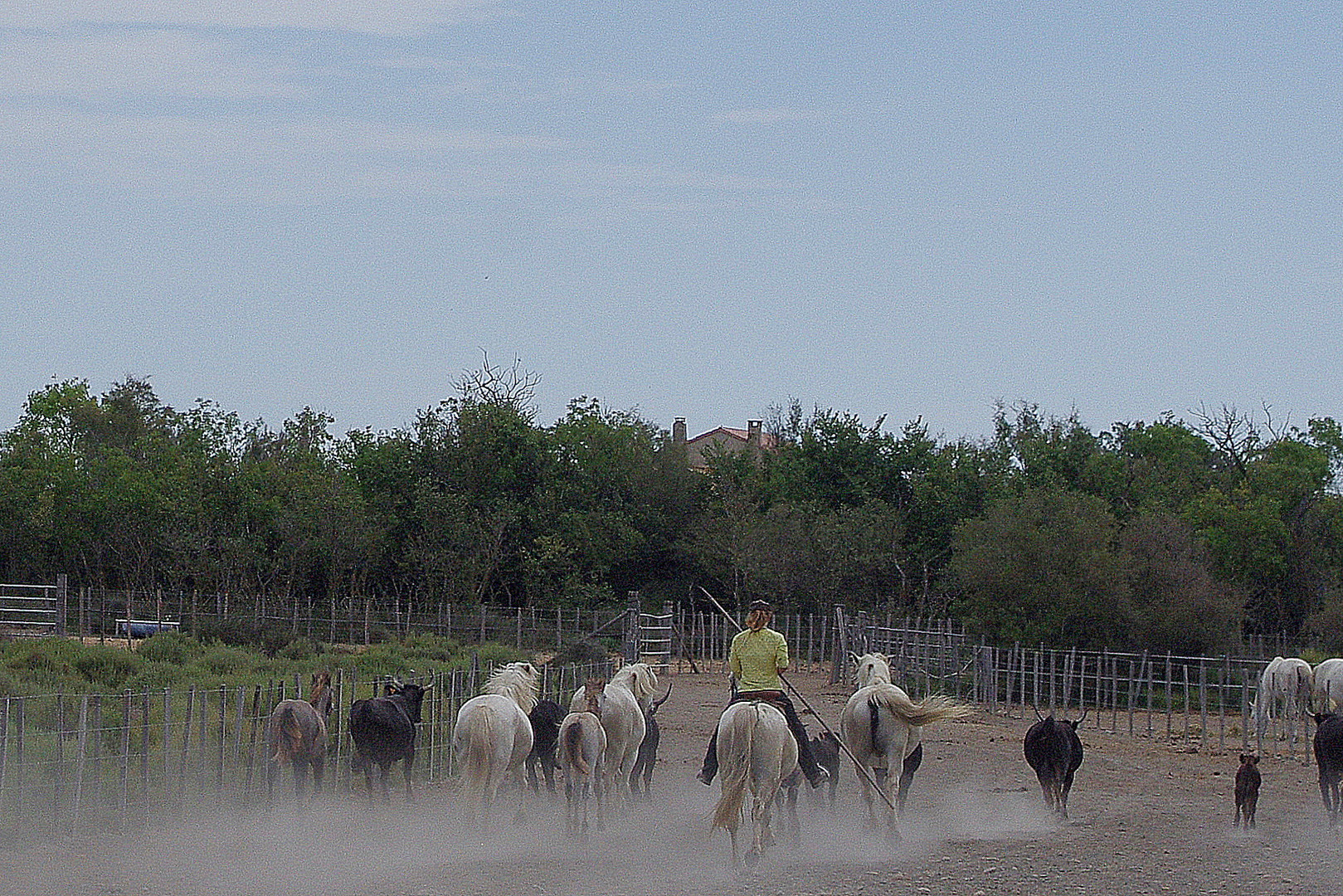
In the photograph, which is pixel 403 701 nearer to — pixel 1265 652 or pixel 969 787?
pixel 969 787

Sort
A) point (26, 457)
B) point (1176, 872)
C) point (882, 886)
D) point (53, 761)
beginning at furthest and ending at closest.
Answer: point (26, 457)
point (53, 761)
point (1176, 872)
point (882, 886)

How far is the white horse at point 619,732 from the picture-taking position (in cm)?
1325

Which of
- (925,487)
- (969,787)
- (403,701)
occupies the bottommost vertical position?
(969,787)

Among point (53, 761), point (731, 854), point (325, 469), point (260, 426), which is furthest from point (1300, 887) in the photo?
point (260, 426)

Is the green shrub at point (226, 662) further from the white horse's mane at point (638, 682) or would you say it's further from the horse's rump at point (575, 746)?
the horse's rump at point (575, 746)

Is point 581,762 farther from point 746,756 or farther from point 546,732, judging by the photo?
point 746,756

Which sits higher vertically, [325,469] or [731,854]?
[325,469]

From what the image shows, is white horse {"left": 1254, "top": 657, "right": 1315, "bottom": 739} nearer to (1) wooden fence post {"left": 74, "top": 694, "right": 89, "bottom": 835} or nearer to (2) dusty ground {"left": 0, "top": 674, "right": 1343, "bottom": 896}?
(2) dusty ground {"left": 0, "top": 674, "right": 1343, "bottom": 896}

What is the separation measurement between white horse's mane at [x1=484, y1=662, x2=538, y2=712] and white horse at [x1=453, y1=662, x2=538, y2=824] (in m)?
0.77

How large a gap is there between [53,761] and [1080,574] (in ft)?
82.3

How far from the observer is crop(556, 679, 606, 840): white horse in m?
12.3

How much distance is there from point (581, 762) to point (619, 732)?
0.94 m

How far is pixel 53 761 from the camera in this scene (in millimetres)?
12070

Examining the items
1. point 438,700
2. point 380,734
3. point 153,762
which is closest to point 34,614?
point 438,700
